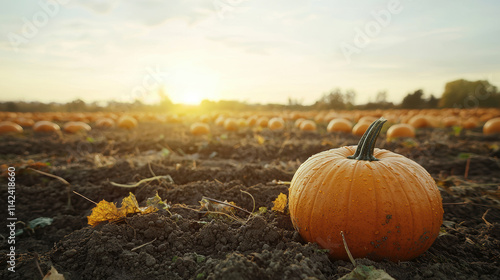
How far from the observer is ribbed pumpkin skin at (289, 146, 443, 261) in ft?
6.53

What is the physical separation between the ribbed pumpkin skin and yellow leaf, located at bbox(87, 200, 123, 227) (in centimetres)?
157

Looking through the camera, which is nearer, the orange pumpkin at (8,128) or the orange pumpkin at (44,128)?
the orange pumpkin at (8,128)

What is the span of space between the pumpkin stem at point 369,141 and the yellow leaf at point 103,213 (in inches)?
83.1

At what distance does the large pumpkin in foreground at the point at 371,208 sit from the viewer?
1990mm

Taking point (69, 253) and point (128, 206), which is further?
point (128, 206)

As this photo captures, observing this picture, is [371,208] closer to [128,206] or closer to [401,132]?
[128,206]

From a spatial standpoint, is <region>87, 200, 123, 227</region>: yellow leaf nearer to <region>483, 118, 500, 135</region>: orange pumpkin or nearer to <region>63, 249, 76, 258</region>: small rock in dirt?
<region>63, 249, 76, 258</region>: small rock in dirt

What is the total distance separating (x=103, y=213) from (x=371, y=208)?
85.2 inches

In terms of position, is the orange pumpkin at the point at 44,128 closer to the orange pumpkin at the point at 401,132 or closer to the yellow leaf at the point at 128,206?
the yellow leaf at the point at 128,206

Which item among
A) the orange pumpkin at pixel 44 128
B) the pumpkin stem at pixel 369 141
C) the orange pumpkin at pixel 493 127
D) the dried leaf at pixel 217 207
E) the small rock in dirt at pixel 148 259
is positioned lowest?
the small rock in dirt at pixel 148 259

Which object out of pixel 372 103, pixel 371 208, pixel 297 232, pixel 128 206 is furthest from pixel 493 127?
pixel 372 103

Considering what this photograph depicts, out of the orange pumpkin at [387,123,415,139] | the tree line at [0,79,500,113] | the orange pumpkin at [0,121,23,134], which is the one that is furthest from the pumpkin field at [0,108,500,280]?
the tree line at [0,79,500,113]

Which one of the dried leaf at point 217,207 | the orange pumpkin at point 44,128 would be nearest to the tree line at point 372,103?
the orange pumpkin at point 44,128

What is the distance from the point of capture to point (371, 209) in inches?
77.9
